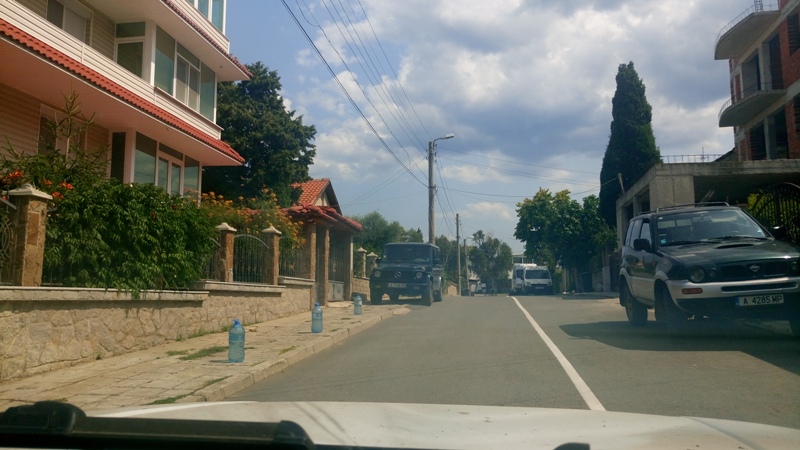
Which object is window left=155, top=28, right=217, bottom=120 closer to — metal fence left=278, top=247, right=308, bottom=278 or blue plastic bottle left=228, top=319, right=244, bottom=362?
metal fence left=278, top=247, right=308, bottom=278

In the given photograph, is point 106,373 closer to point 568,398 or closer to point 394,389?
point 394,389

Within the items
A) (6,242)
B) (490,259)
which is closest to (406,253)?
(6,242)

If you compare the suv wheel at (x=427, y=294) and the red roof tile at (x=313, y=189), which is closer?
the suv wheel at (x=427, y=294)

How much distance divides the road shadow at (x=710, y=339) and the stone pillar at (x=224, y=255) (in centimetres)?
688

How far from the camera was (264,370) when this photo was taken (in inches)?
336

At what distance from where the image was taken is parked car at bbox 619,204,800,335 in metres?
9.23

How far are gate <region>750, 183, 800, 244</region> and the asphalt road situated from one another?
270 centimetres

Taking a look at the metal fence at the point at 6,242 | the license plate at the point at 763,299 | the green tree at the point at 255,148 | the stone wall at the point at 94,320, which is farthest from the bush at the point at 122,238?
the green tree at the point at 255,148

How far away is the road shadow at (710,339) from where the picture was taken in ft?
28.7

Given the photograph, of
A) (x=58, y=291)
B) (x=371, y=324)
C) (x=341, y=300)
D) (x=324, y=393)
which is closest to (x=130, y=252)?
(x=58, y=291)

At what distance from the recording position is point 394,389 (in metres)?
7.26

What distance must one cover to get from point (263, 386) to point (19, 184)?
170 inches

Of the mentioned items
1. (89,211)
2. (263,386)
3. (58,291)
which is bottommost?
(263,386)

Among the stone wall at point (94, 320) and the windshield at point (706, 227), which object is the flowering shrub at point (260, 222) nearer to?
the stone wall at point (94, 320)
